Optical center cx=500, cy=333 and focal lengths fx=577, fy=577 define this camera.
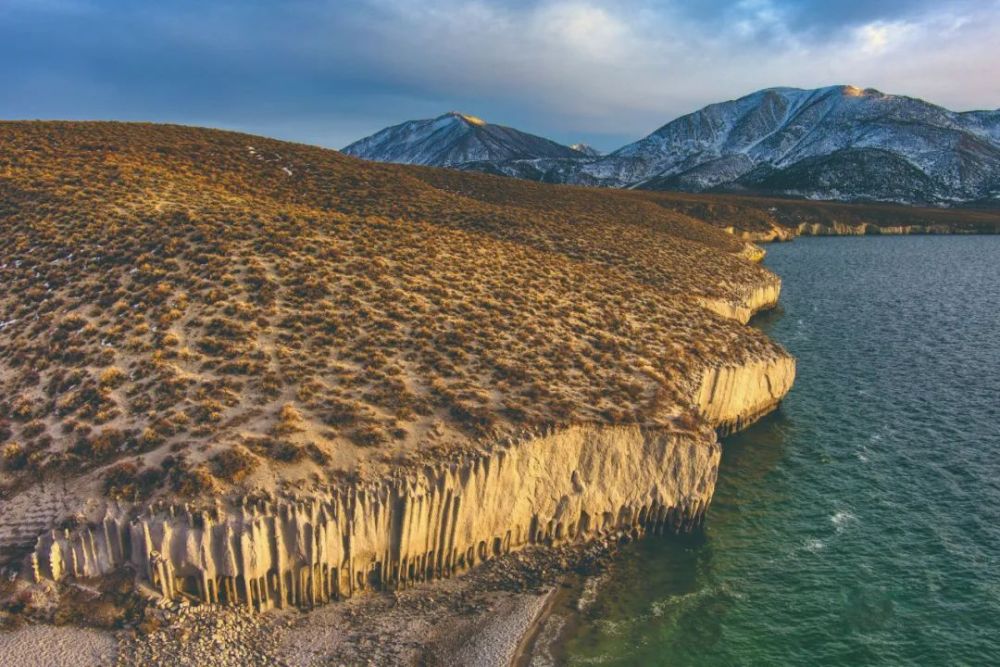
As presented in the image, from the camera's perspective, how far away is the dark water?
19.4 m

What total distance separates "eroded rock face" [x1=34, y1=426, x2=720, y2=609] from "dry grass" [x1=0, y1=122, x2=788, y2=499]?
131 centimetres

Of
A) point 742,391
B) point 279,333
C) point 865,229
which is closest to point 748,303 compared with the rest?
point 742,391

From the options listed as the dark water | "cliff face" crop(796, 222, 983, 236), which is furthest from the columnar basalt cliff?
"cliff face" crop(796, 222, 983, 236)

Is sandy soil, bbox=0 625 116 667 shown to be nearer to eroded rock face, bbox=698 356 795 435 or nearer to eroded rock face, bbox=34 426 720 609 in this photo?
eroded rock face, bbox=34 426 720 609

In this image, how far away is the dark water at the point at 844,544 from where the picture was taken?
63.5 feet

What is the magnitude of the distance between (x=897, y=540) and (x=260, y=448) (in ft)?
86.1

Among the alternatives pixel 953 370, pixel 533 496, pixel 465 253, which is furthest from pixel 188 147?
pixel 953 370

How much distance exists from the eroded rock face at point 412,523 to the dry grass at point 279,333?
1.31m

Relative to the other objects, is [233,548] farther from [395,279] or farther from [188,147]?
[188,147]

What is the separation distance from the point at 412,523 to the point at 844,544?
17972mm

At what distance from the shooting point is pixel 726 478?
30.6 meters

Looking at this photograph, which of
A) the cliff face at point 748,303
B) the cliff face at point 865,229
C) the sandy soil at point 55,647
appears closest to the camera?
the sandy soil at point 55,647

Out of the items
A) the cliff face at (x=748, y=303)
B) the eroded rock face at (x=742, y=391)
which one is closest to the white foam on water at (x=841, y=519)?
the eroded rock face at (x=742, y=391)

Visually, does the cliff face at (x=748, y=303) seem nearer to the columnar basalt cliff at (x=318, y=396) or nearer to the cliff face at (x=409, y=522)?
the columnar basalt cliff at (x=318, y=396)
